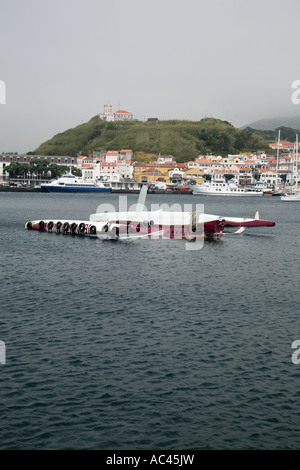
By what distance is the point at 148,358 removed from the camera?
21609 mm

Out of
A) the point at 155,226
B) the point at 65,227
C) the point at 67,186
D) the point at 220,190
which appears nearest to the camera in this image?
the point at 155,226

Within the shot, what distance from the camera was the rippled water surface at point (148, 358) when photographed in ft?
52.2

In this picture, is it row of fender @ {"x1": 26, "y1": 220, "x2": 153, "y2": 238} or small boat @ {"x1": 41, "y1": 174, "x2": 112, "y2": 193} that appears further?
small boat @ {"x1": 41, "y1": 174, "x2": 112, "y2": 193}

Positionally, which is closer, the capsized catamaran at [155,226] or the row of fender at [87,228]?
the row of fender at [87,228]

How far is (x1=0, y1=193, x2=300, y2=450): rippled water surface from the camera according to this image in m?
15.9

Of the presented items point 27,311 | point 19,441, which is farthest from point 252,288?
point 19,441
